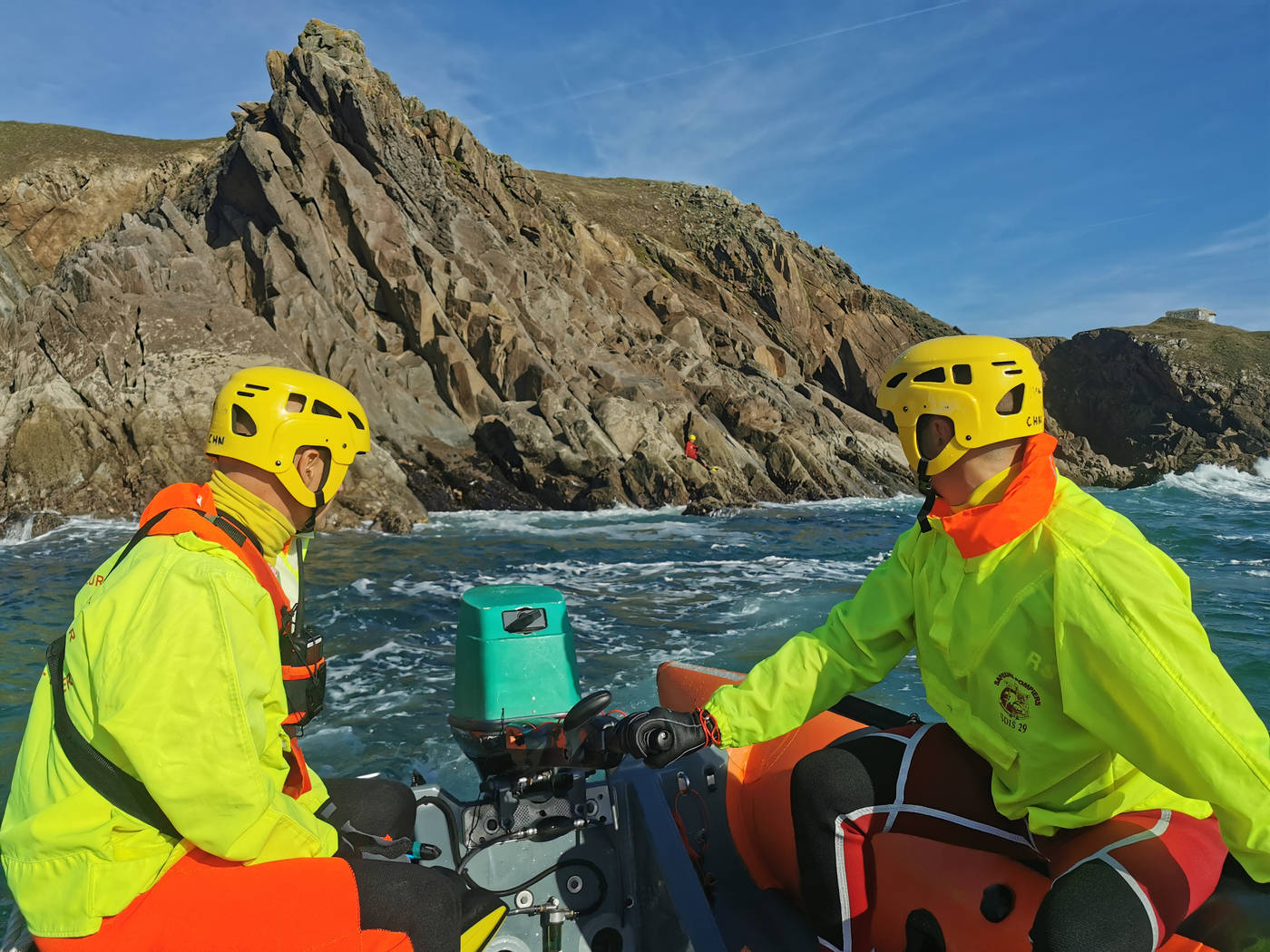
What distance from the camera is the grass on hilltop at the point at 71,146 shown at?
4556 centimetres

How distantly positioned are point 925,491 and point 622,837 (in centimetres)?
190

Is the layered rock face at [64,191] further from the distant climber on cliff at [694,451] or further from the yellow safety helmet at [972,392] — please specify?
the yellow safety helmet at [972,392]

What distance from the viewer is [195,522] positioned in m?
2.12

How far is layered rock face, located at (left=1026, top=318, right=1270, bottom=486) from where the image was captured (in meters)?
66.7

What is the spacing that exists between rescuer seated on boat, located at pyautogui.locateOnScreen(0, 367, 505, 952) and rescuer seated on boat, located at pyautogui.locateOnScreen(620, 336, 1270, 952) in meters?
1.08

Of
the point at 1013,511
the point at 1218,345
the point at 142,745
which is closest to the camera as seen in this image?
the point at 142,745

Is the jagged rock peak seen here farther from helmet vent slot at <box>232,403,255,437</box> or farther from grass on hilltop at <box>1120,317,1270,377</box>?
grass on hilltop at <box>1120,317,1270,377</box>

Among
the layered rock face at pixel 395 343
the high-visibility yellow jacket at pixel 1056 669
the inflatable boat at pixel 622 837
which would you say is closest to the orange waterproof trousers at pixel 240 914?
the inflatable boat at pixel 622 837

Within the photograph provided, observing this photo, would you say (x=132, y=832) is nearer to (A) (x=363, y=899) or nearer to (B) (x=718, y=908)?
(A) (x=363, y=899)

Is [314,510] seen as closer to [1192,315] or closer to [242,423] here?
[242,423]

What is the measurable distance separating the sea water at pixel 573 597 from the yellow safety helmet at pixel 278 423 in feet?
10.4

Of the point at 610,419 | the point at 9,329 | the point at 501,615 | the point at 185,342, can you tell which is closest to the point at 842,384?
the point at 610,419

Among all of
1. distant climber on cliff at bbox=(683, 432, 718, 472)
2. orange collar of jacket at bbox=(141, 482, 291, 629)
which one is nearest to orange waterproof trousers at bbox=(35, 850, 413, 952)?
orange collar of jacket at bbox=(141, 482, 291, 629)

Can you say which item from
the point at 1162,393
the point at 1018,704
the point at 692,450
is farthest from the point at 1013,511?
the point at 1162,393
